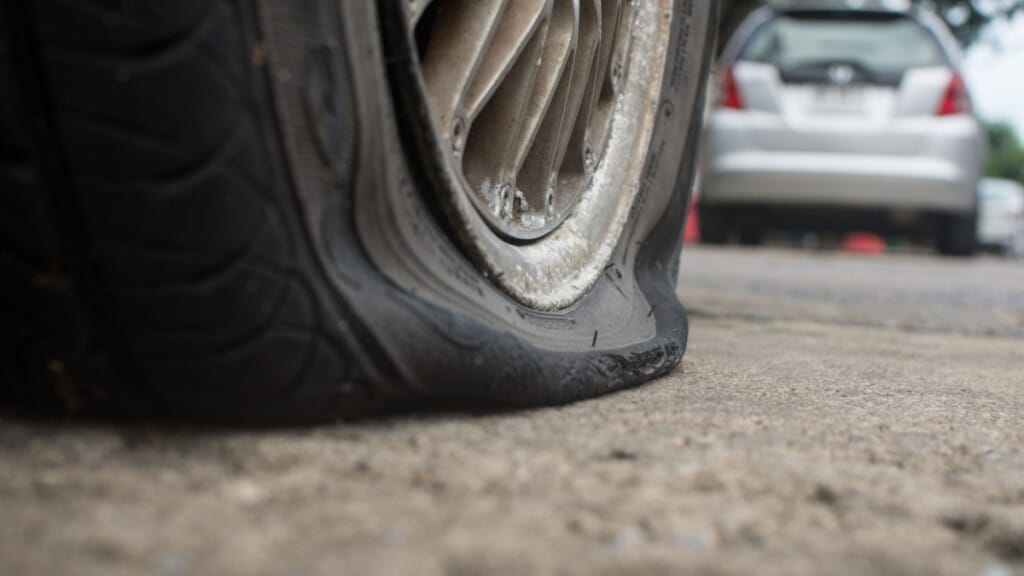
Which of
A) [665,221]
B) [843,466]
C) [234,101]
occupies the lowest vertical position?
[843,466]

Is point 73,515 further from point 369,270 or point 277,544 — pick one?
point 369,270

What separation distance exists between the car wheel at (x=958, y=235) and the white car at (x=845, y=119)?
43 centimetres

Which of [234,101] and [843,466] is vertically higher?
[234,101]

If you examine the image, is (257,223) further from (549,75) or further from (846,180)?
(846,180)

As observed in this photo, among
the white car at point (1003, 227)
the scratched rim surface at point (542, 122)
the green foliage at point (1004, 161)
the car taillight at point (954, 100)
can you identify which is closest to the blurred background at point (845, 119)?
the car taillight at point (954, 100)

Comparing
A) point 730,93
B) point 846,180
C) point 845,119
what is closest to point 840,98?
point 845,119

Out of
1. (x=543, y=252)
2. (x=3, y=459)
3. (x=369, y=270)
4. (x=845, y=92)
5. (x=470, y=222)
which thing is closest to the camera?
(x=3, y=459)

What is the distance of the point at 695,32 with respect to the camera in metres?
1.75

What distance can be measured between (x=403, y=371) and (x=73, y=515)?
0.34 meters

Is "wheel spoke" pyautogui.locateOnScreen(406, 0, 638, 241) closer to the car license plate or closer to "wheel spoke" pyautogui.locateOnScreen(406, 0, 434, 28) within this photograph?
"wheel spoke" pyautogui.locateOnScreen(406, 0, 434, 28)

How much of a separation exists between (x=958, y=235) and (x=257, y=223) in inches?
271

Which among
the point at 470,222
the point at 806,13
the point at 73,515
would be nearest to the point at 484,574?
the point at 73,515

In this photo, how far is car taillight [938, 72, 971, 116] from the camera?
5.96m

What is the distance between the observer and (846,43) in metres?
6.33
